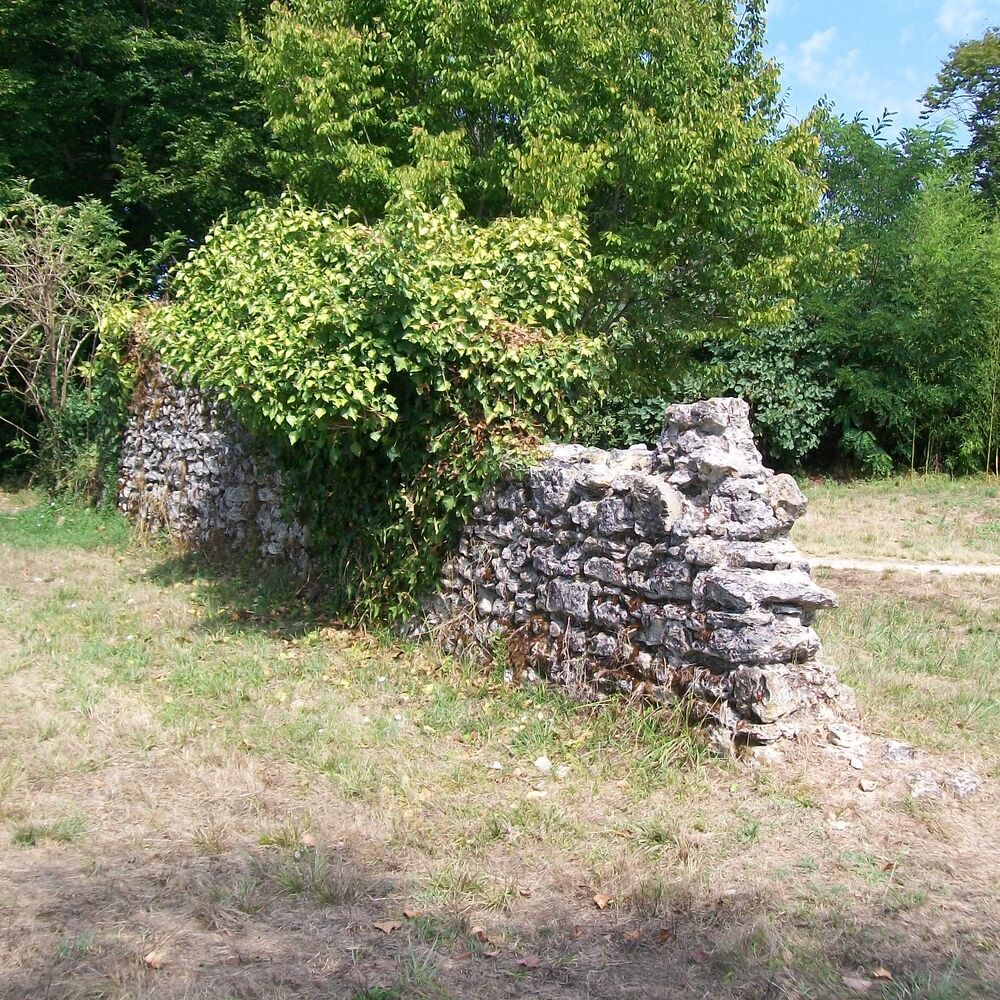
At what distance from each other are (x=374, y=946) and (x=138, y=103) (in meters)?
19.3

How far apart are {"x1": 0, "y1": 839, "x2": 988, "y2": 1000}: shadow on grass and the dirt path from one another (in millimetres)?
6648

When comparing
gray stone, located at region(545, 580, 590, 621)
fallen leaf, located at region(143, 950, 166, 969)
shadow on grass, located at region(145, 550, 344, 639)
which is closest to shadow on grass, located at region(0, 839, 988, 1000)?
fallen leaf, located at region(143, 950, 166, 969)

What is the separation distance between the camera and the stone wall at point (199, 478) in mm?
9594

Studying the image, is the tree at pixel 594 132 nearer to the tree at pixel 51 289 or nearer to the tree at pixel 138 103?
the tree at pixel 51 289

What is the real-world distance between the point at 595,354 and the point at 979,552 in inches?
237

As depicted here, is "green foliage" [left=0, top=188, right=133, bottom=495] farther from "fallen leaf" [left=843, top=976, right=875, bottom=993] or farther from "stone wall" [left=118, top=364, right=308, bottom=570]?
"fallen leaf" [left=843, top=976, right=875, bottom=993]

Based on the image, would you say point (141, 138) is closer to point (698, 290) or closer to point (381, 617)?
point (698, 290)

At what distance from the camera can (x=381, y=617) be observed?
7.56 m

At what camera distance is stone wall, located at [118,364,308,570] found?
959 centimetres

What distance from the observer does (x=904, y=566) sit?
33.4ft

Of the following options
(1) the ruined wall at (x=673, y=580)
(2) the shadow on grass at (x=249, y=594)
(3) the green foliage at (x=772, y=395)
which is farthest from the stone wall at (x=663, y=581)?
(3) the green foliage at (x=772, y=395)

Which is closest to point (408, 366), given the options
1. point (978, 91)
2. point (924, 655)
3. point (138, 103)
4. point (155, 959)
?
point (924, 655)

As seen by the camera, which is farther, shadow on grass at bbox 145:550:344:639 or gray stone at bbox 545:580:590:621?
shadow on grass at bbox 145:550:344:639

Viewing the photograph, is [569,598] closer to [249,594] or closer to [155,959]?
[155,959]
